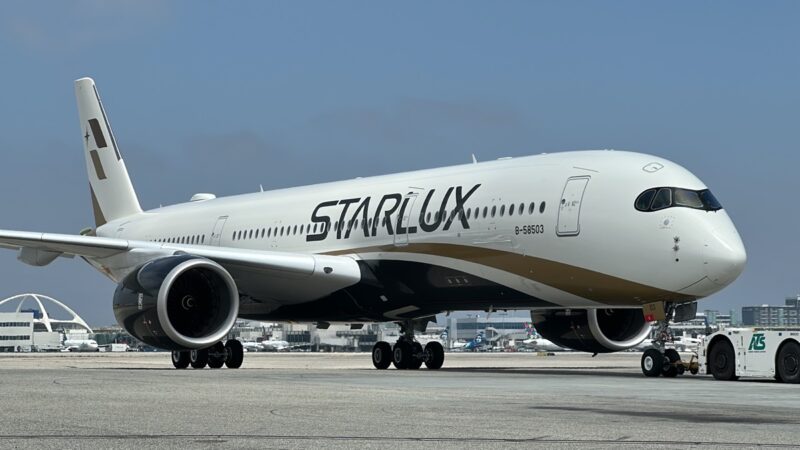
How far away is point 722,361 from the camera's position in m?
20.8

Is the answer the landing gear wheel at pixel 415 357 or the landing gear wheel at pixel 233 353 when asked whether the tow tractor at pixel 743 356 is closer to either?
the landing gear wheel at pixel 415 357

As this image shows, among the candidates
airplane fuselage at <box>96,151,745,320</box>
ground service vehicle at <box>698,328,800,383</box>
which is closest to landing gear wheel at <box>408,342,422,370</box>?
airplane fuselage at <box>96,151,745,320</box>

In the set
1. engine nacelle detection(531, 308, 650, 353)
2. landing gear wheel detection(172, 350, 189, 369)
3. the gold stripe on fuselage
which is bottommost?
landing gear wheel detection(172, 350, 189, 369)

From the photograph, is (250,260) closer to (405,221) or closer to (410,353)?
(405,221)

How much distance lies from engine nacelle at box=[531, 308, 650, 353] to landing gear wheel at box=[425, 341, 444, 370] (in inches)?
89.5

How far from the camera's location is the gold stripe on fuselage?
68.2ft

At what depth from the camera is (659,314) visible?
21.1 meters

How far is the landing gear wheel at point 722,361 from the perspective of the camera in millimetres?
20609

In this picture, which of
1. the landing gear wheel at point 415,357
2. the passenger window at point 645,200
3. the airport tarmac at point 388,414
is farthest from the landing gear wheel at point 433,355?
the airport tarmac at point 388,414

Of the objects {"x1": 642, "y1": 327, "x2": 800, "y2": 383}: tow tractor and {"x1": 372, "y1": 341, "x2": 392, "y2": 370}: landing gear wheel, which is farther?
{"x1": 372, "y1": 341, "x2": 392, "y2": 370}: landing gear wheel

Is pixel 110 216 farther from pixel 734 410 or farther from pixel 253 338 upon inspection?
pixel 253 338

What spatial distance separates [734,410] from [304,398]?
461cm

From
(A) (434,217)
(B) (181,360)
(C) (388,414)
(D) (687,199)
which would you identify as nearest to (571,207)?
(D) (687,199)

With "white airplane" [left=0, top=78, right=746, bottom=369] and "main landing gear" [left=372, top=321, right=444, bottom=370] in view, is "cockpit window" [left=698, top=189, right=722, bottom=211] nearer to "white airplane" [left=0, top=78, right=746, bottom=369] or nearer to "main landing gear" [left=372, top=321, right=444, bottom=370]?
"white airplane" [left=0, top=78, right=746, bottom=369]
